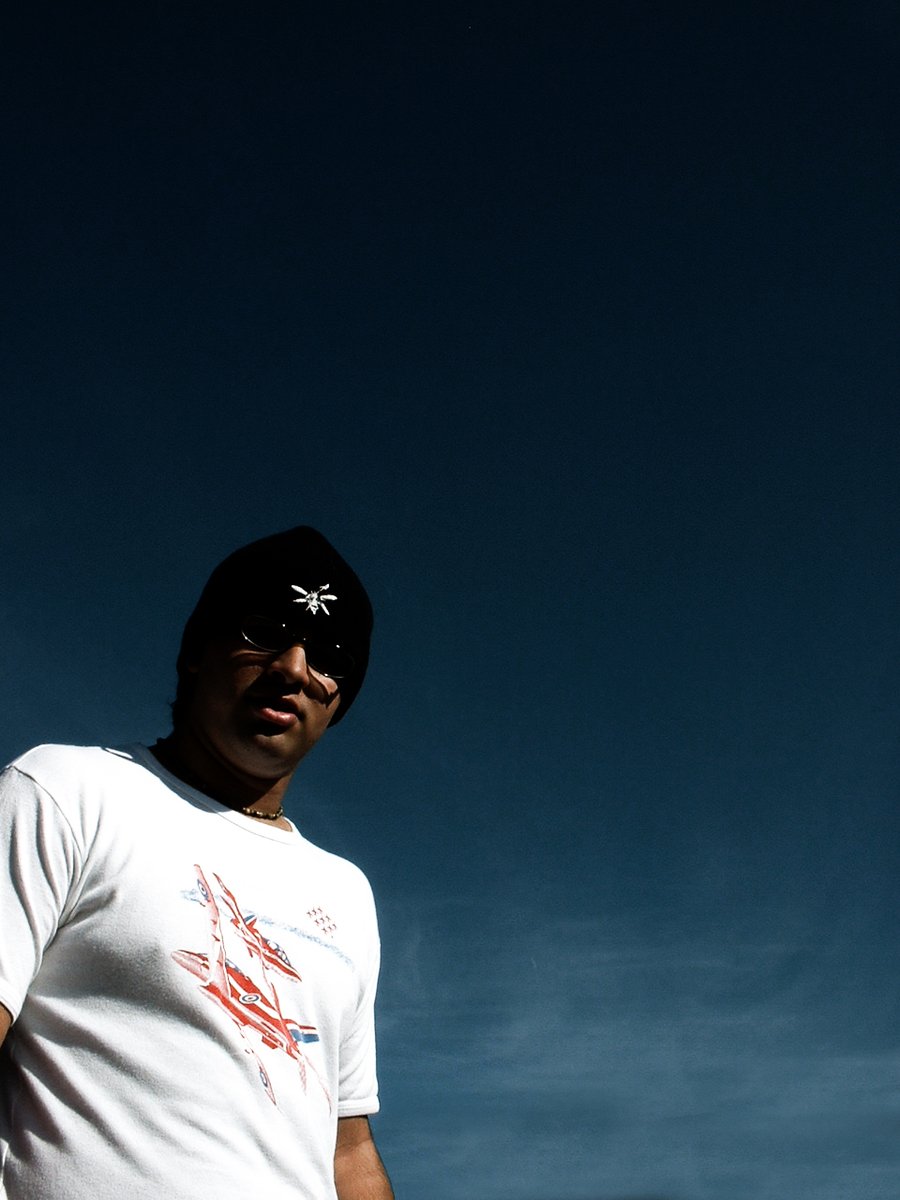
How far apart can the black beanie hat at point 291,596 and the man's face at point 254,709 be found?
135mm

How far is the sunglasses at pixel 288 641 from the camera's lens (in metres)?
4.81

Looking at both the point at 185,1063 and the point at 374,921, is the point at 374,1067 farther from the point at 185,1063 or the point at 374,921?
the point at 185,1063

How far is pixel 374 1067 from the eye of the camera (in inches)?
196

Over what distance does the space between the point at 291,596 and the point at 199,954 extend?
1591 mm

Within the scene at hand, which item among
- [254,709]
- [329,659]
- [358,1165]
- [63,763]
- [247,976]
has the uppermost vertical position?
[329,659]

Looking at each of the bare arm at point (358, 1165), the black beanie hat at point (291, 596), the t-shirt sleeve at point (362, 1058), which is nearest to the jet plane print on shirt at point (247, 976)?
the t-shirt sleeve at point (362, 1058)

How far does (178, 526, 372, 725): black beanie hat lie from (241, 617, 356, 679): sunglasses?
0.13 feet

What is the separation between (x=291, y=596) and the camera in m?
4.90

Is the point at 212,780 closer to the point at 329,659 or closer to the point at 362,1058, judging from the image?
the point at 329,659

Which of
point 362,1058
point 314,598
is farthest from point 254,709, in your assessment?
point 362,1058

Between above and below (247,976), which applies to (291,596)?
above

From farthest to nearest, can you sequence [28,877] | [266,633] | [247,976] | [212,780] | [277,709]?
[266,633]
[277,709]
[212,780]
[247,976]
[28,877]

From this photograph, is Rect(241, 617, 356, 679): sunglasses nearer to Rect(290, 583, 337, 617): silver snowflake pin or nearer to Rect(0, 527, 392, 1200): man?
Rect(0, 527, 392, 1200): man

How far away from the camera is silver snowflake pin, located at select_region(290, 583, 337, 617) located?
4.93 meters
